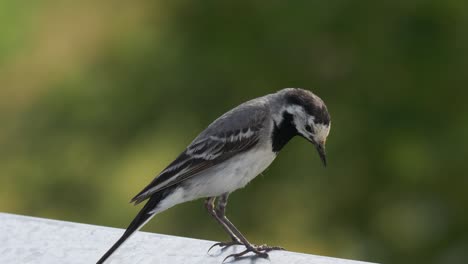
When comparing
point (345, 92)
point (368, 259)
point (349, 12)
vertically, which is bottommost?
point (368, 259)

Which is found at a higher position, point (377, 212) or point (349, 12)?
point (349, 12)

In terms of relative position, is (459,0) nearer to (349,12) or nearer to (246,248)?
(349,12)

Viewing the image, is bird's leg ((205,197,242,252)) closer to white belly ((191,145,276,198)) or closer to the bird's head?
white belly ((191,145,276,198))

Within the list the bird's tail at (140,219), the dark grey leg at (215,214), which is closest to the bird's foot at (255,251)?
the dark grey leg at (215,214)

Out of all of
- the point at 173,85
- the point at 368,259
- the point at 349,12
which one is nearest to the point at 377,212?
the point at 368,259

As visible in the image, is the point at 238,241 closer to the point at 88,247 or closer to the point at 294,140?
the point at 88,247

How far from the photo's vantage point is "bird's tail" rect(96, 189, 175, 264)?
569 cm

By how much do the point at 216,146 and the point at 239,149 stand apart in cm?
15

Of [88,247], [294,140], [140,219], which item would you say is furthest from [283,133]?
[294,140]

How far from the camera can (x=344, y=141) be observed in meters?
9.14

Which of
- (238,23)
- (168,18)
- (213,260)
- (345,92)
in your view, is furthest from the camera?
(168,18)

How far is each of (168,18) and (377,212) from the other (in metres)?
3.52

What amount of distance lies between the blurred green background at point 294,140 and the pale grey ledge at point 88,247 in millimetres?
3119

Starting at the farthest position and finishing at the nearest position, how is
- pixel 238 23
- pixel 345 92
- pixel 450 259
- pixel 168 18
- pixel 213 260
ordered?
pixel 168 18, pixel 238 23, pixel 345 92, pixel 450 259, pixel 213 260
